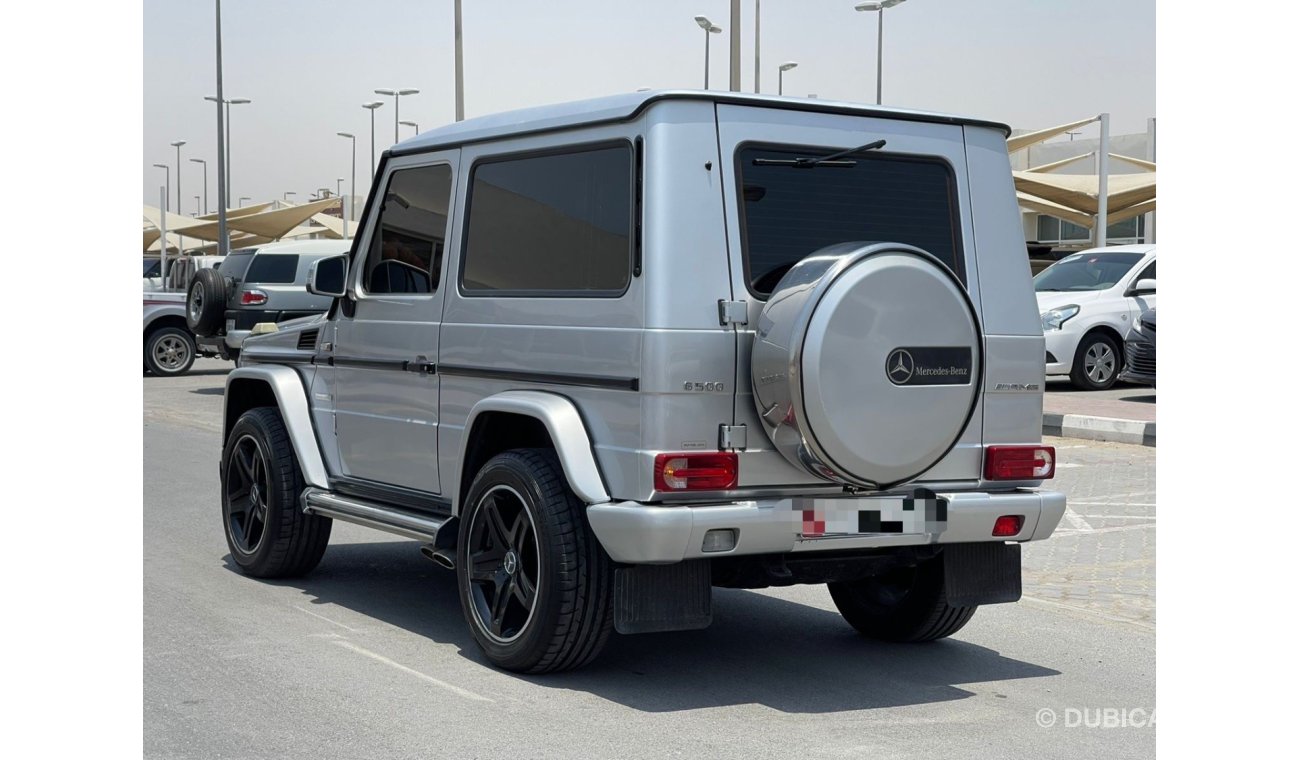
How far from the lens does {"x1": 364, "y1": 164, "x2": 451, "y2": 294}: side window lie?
694 centimetres

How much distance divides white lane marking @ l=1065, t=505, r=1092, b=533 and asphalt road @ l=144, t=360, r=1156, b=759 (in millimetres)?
1123

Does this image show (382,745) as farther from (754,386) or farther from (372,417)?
(372,417)

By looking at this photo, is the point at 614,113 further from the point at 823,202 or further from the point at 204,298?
the point at 204,298

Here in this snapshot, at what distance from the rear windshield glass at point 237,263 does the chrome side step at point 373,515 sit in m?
14.6

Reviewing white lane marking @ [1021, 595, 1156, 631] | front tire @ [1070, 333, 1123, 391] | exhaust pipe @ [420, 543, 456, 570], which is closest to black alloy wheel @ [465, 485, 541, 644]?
exhaust pipe @ [420, 543, 456, 570]

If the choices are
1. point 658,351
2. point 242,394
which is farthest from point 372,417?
point 658,351

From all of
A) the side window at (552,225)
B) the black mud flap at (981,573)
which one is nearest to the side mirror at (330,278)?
the side window at (552,225)

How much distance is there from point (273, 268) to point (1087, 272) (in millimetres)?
10570

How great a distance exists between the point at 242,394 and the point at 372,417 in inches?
62.6

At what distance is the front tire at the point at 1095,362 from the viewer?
62.6 ft

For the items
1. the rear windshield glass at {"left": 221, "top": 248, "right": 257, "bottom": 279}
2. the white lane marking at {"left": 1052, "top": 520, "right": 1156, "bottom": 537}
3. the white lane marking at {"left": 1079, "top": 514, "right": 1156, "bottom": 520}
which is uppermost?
the rear windshield glass at {"left": 221, "top": 248, "right": 257, "bottom": 279}

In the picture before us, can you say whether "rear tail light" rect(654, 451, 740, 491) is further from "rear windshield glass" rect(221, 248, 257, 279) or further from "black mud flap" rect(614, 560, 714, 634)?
"rear windshield glass" rect(221, 248, 257, 279)

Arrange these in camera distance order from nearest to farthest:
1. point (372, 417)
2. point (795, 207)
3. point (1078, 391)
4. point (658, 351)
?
point (658, 351)
point (795, 207)
point (372, 417)
point (1078, 391)

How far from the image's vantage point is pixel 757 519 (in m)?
5.52
